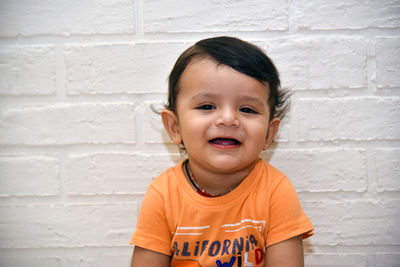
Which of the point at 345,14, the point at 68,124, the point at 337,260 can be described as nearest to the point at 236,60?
the point at 345,14

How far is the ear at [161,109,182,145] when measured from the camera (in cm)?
85

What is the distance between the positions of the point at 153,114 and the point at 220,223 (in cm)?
38

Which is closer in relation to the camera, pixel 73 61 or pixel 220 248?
pixel 220 248

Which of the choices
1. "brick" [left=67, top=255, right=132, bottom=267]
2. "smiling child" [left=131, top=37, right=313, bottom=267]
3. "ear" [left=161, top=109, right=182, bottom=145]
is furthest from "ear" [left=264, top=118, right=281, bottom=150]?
"brick" [left=67, top=255, right=132, bottom=267]

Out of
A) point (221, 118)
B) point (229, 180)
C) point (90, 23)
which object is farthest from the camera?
point (90, 23)

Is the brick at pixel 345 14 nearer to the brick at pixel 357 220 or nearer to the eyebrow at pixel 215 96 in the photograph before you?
the eyebrow at pixel 215 96

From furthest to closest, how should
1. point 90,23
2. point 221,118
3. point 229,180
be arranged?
point 90,23, point 229,180, point 221,118

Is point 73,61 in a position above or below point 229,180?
above

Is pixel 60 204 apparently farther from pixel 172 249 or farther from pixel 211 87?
pixel 211 87

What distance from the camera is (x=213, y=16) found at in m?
0.95

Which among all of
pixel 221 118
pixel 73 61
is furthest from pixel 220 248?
pixel 73 61

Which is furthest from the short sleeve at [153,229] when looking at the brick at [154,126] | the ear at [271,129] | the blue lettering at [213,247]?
the ear at [271,129]

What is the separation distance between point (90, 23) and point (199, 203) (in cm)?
61

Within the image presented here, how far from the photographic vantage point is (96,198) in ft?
3.26
